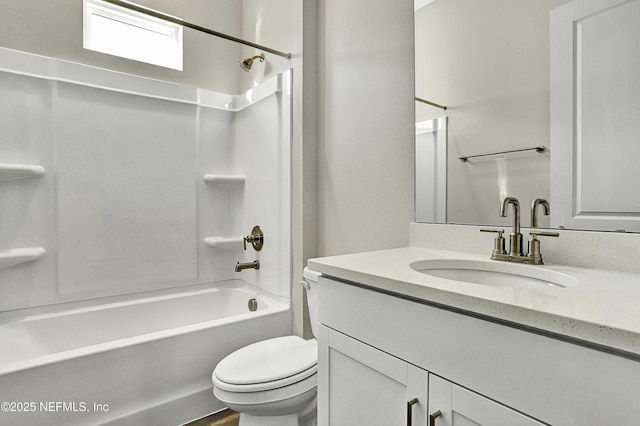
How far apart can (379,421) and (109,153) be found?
2.23m

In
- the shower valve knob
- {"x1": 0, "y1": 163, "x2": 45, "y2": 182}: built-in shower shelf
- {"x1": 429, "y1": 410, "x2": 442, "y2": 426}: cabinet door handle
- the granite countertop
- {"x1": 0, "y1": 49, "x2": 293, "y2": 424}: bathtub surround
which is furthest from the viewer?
the shower valve knob

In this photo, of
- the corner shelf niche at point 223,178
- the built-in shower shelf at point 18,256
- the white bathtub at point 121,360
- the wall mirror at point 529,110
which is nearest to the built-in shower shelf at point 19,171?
the built-in shower shelf at point 18,256

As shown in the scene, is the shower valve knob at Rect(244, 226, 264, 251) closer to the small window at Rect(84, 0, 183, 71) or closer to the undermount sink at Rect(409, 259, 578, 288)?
the small window at Rect(84, 0, 183, 71)

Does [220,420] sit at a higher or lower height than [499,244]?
lower

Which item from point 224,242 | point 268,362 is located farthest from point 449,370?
point 224,242

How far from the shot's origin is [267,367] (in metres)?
1.42

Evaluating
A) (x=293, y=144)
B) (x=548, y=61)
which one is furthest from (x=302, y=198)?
(x=548, y=61)

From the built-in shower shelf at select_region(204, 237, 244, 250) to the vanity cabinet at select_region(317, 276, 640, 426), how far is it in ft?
5.32

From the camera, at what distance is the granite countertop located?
0.51 meters

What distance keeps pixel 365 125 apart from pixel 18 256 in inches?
78.7

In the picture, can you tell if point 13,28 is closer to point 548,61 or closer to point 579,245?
point 548,61

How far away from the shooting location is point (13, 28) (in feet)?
6.37

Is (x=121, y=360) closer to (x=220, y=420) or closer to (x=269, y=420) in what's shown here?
(x=220, y=420)

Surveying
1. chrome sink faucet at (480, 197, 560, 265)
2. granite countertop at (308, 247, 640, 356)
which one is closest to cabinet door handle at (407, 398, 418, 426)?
granite countertop at (308, 247, 640, 356)
